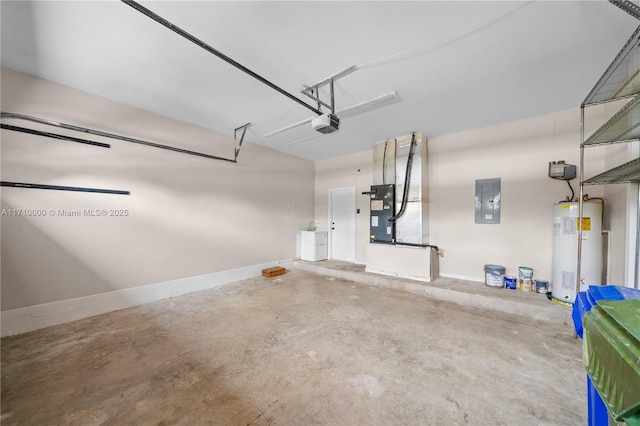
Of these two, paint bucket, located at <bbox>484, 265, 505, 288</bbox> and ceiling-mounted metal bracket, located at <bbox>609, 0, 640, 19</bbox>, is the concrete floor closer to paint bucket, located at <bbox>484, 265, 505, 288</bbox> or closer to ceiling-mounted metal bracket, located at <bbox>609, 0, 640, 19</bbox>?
paint bucket, located at <bbox>484, 265, 505, 288</bbox>

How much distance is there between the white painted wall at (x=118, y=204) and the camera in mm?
2408

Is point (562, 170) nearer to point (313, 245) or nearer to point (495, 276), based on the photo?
point (495, 276)

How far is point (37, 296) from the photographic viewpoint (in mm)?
2467

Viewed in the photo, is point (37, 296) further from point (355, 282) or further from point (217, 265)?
point (355, 282)

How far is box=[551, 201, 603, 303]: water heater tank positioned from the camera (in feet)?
8.37

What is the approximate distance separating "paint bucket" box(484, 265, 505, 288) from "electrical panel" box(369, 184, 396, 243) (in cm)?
153

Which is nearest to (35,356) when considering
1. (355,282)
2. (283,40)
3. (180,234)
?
(180,234)

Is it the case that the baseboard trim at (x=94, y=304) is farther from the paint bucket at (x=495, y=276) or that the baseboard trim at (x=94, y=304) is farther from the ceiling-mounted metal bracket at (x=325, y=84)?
the paint bucket at (x=495, y=276)

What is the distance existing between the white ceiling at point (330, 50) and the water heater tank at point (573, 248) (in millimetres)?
1500

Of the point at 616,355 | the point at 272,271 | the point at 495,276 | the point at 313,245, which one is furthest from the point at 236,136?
the point at 495,276

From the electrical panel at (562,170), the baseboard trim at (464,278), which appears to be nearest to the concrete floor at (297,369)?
the baseboard trim at (464,278)

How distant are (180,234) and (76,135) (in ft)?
5.73

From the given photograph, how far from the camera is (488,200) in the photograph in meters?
3.70

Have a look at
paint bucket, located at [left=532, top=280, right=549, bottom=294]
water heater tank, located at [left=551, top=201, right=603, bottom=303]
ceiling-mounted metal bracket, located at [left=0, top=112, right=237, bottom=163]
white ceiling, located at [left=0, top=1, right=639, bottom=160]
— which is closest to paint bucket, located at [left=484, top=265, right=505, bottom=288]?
paint bucket, located at [left=532, top=280, right=549, bottom=294]
